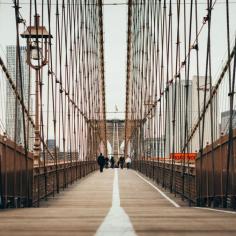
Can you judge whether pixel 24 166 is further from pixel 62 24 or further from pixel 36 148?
pixel 62 24

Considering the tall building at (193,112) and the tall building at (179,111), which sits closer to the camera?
the tall building at (193,112)

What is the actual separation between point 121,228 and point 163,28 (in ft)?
55.0

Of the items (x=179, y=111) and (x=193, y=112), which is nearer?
(x=193, y=112)

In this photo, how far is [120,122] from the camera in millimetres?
80938

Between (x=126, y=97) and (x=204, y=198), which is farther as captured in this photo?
(x=126, y=97)

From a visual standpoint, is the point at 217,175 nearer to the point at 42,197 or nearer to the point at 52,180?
the point at 42,197

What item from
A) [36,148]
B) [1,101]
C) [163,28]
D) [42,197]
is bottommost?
[42,197]

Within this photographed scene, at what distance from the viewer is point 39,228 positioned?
461cm

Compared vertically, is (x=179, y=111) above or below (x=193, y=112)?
above

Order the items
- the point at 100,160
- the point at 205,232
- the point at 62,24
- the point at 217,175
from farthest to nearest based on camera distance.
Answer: the point at 100,160 → the point at 62,24 → the point at 217,175 → the point at 205,232

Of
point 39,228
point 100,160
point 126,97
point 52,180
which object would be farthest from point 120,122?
point 39,228

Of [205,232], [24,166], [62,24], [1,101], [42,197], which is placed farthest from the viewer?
[62,24]

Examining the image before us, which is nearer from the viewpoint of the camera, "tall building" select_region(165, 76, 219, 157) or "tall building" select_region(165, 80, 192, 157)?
"tall building" select_region(165, 76, 219, 157)

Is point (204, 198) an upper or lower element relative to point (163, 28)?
lower
